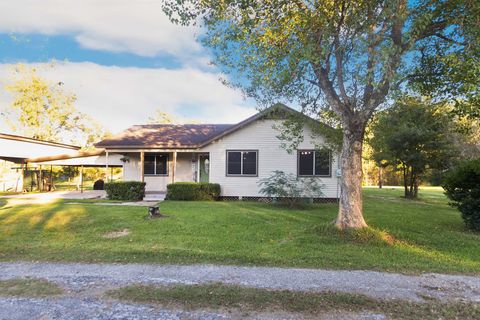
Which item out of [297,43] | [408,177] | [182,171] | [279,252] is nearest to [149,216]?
[279,252]

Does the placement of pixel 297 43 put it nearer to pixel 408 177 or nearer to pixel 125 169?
pixel 125 169

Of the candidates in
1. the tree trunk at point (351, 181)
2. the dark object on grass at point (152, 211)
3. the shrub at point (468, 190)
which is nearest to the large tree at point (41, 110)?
the dark object on grass at point (152, 211)

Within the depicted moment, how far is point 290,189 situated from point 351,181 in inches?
236

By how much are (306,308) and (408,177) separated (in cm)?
2026

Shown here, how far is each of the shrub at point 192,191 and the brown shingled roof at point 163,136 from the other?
7.14ft

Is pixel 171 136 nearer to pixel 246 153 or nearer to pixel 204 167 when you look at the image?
pixel 204 167

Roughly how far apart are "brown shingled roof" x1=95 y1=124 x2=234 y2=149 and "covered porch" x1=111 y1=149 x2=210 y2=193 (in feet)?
2.91

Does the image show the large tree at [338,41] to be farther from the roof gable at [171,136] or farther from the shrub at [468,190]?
the roof gable at [171,136]

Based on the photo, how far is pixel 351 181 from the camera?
7.68 meters

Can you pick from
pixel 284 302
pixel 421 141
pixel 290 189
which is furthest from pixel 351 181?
pixel 421 141

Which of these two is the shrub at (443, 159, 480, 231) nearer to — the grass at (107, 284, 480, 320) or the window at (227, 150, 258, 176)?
the grass at (107, 284, 480, 320)

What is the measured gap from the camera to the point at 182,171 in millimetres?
18031

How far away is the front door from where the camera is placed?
17.5 meters

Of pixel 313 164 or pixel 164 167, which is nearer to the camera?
pixel 313 164
